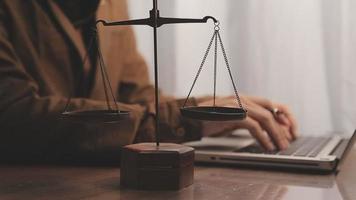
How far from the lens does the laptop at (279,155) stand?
83 centimetres

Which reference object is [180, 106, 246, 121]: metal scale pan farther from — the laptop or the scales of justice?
the laptop

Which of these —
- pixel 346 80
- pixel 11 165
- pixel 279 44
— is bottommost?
pixel 11 165

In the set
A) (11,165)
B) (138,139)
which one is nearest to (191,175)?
(138,139)

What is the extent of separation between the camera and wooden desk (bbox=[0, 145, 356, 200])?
66 centimetres

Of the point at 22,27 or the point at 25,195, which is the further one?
the point at 22,27

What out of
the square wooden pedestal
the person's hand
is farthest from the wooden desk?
the person's hand

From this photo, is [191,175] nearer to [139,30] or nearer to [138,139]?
[138,139]

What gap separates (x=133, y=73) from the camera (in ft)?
5.02

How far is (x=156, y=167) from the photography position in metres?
0.67

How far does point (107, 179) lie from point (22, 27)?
1.62 ft

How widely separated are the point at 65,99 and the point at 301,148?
458 millimetres

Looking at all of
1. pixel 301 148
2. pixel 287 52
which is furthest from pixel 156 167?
pixel 287 52

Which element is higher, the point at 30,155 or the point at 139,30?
the point at 139,30

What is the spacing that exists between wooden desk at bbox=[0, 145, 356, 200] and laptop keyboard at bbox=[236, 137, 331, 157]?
79mm
